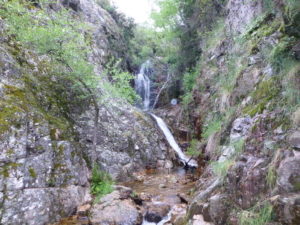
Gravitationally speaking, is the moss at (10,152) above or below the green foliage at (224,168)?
above

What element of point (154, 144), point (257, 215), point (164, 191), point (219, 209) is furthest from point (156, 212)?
point (154, 144)

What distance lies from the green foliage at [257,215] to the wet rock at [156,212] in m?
2.46

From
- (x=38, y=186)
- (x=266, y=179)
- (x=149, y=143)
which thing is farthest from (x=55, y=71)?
(x=266, y=179)

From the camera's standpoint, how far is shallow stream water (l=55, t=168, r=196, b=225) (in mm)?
4913

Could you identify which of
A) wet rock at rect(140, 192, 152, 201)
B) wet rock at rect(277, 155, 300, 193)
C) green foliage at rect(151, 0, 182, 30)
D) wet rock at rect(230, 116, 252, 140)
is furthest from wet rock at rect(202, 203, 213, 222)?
green foliage at rect(151, 0, 182, 30)

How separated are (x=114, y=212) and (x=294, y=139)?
160 inches

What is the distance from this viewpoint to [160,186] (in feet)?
23.8

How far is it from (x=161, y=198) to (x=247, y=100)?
3.72 meters

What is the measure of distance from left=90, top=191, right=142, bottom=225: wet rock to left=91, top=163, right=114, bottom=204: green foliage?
1.19ft

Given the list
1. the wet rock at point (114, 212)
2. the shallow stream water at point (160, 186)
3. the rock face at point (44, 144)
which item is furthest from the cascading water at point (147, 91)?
the wet rock at point (114, 212)

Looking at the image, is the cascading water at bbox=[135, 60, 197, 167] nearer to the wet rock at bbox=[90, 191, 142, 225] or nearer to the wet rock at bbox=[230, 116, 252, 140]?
the wet rock at bbox=[90, 191, 142, 225]

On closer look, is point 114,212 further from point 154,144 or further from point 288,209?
point 154,144

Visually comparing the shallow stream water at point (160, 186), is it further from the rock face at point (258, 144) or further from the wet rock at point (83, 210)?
the rock face at point (258, 144)

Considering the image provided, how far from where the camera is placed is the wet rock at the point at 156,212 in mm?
4919
